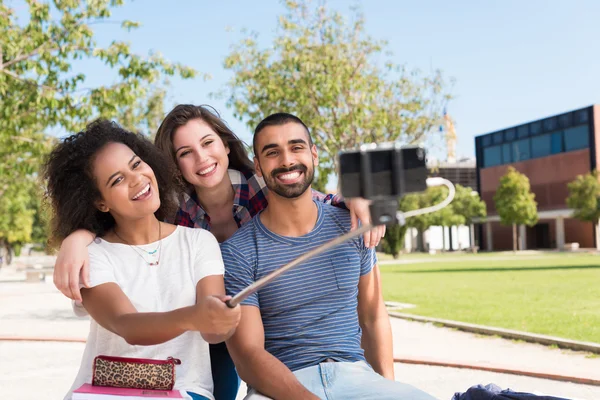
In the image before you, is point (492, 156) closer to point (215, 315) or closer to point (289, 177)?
point (289, 177)

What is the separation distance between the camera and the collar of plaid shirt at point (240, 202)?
4.41 m

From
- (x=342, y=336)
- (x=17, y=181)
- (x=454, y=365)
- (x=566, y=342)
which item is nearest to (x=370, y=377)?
(x=342, y=336)

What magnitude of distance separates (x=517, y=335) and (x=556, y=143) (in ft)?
219

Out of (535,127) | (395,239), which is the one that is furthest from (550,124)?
(395,239)

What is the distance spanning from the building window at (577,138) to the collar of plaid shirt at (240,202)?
230 ft

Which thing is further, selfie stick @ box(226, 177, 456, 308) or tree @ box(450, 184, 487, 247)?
tree @ box(450, 184, 487, 247)

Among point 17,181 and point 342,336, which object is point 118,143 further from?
point 17,181

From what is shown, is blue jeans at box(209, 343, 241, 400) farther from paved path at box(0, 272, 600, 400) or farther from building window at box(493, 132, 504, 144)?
building window at box(493, 132, 504, 144)

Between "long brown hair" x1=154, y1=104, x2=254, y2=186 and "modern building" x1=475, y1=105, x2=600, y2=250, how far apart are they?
67821 millimetres

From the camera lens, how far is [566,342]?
10000mm

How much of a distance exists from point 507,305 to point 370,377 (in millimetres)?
13269

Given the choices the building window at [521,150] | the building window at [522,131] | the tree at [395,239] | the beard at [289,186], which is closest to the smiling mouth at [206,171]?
the beard at [289,186]

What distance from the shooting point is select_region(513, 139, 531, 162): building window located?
7850 centimetres

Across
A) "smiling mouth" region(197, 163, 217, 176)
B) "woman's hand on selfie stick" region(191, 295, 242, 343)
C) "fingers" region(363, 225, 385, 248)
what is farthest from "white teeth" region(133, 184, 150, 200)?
"fingers" region(363, 225, 385, 248)
